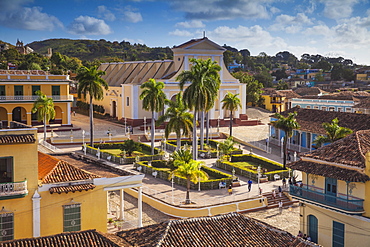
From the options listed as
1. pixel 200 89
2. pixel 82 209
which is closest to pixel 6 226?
pixel 82 209

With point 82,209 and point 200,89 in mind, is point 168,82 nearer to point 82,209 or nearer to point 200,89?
point 200,89

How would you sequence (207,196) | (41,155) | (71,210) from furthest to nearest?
(207,196), (41,155), (71,210)

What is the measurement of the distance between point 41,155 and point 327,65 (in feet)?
508

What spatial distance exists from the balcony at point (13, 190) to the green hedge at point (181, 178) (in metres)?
12.6

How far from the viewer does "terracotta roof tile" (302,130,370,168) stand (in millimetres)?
22297

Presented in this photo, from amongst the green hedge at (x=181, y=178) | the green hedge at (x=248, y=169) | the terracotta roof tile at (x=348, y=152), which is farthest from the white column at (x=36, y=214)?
the green hedge at (x=248, y=169)

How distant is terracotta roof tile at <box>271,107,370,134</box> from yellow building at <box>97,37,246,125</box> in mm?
15335

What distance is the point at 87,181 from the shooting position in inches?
827

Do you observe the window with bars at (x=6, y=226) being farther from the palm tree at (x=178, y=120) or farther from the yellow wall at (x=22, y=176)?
the palm tree at (x=178, y=120)

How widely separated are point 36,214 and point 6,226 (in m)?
1.28

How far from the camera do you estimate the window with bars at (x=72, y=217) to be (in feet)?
66.9

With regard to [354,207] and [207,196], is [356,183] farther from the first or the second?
[207,196]

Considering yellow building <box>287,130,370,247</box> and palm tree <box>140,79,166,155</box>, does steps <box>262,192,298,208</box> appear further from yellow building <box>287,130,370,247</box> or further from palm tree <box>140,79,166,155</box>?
palm tree <box>140,79,166,155</box>

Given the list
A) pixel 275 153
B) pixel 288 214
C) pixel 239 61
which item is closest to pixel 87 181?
pixel 288 214
